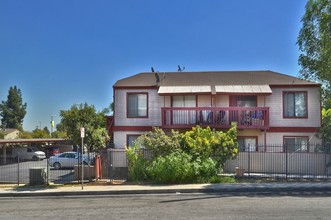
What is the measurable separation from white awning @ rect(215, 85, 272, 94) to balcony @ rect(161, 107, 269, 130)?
1261 millimetres

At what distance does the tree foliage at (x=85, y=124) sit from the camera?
19.1 meters

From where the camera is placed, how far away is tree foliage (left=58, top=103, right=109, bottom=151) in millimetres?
19094

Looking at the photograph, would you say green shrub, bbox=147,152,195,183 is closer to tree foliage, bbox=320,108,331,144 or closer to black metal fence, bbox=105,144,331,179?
black metal fence, bbox=105,144,331,179

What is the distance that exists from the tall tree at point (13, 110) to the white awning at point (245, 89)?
8372 cm

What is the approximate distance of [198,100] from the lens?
26.2m

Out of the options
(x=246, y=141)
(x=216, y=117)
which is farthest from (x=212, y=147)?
(x=246, y=141)

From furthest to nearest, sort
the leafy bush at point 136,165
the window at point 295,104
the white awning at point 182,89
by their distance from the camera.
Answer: the white awning at point 182,89, the window at point 295,104, the leafy bush at point 136,165

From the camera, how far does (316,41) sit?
21.8m

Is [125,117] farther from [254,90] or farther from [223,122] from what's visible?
[254,90]

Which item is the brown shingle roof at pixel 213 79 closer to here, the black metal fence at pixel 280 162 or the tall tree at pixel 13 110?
the black metal fence at pixel 280 162

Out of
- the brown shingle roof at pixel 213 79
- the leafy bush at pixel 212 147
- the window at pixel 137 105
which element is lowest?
the leafy bush at pixel 212 147

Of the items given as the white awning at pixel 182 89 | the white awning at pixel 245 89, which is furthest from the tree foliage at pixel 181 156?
the white awning at pixel 245 89

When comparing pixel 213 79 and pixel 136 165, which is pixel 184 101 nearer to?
pixel 213 79

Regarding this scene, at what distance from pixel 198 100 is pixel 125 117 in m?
5.27
